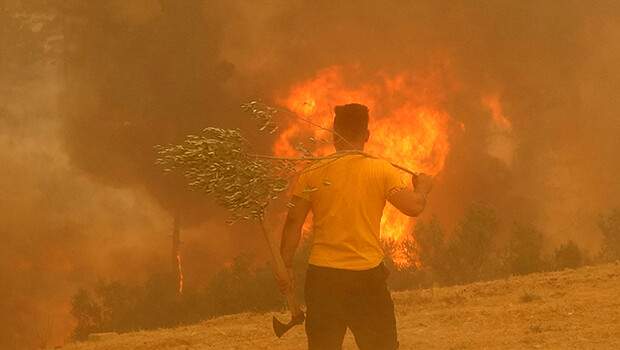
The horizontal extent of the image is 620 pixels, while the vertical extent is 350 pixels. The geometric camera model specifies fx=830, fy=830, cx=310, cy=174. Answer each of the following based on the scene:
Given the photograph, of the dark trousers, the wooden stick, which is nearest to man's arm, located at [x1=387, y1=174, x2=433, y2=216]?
the dark trousers

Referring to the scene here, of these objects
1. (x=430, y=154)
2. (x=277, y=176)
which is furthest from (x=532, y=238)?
(x=277, y=176)

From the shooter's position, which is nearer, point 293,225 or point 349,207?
point 349,207

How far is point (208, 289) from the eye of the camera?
3175 centimetres

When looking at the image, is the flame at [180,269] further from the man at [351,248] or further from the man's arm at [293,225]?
the man at [351,248]

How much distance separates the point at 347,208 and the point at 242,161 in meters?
1.30

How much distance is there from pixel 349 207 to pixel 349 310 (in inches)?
28.4

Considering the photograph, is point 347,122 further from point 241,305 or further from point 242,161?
point 241,305

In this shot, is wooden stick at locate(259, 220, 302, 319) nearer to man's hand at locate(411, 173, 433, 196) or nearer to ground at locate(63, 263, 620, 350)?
man's hand at locate(411, 173, 433, 196)

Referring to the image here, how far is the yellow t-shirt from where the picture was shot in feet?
19.1

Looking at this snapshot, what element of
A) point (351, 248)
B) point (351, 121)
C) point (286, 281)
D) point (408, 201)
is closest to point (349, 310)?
point (351, 248)

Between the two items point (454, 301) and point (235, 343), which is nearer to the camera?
point (235, 343)

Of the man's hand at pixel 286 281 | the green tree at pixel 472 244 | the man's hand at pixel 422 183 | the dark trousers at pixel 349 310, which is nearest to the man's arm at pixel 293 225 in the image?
the man's hand at pixel 286 281

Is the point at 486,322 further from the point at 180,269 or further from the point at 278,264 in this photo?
the point at 180,269

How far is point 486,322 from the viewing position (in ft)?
46.6
